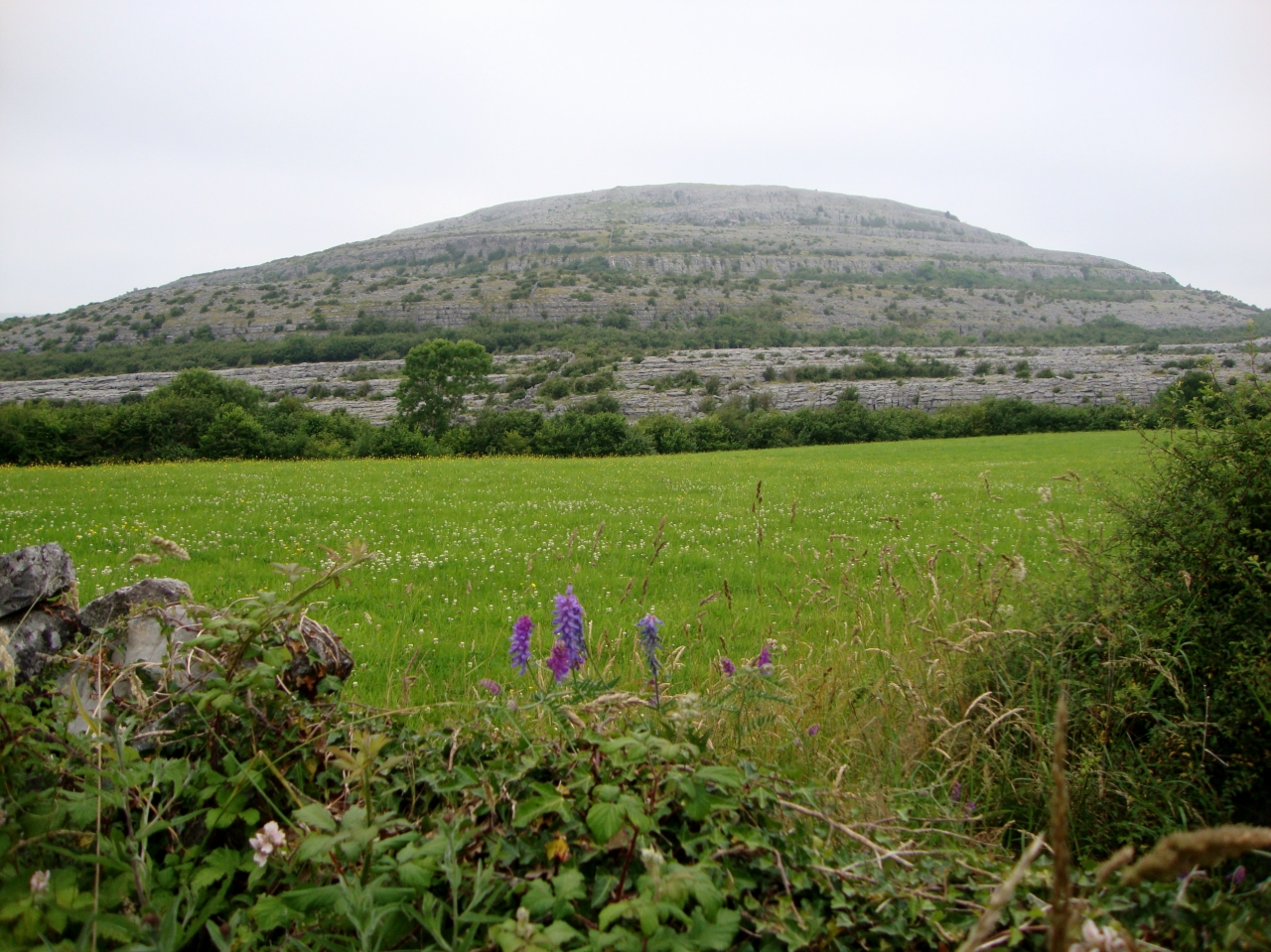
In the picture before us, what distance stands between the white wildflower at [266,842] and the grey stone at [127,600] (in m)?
1.68

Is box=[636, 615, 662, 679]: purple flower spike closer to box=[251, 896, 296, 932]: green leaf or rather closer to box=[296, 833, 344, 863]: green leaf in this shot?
box=[296, 833, 344, 863]: green leaf

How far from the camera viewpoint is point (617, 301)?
11462cm

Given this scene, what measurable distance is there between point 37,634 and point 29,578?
0.87ft

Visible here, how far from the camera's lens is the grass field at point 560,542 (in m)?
5.61

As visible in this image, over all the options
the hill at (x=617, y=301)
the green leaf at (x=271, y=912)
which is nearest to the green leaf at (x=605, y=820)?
the green leaf at (x=271, y=912)

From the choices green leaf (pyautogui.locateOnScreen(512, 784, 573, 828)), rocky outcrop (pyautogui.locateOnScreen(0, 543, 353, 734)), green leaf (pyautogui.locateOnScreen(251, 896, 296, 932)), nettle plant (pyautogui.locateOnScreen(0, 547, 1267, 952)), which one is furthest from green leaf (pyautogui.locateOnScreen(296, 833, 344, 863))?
rocky outcrop (pyautogui.locateOnScreen(0, 543, 353, 734))

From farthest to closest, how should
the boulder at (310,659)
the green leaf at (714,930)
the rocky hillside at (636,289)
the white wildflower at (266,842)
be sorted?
the rocky hillside at (636,289), the boulder at (310,659), the white wildflower at (266,842), the green leaf at (714,930)

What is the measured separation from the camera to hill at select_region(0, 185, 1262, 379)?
3745 inches

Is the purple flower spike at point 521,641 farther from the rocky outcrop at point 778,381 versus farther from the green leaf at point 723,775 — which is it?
the rocky outcrop at point 778,381

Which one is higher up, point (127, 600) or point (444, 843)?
point (127, 600)

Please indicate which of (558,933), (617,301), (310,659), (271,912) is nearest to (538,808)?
(558,933)

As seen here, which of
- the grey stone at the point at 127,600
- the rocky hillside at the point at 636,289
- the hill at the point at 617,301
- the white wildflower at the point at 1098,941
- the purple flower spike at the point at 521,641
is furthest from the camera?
the rocky hillside at the point at 636,289

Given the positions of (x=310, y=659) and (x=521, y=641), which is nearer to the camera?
(x=310, y=659)

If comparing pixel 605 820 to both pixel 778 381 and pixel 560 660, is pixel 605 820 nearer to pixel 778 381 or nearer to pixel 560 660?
pixel 560 660
